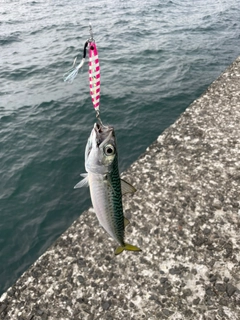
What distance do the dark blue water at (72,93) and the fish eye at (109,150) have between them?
4.13m

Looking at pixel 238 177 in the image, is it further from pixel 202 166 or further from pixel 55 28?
pixel 55 28

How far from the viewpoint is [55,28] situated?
1998cm

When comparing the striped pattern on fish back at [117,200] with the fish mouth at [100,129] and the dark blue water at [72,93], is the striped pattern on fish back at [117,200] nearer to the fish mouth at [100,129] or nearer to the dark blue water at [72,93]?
the fish mouth at [100,129]

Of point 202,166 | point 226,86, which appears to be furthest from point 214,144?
point 226,86

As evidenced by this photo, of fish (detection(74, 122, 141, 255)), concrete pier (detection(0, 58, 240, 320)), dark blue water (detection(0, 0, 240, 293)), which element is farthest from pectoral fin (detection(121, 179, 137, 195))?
dark blue water (detection(0, 0, 240, 293))

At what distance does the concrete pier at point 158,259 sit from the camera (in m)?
3.43

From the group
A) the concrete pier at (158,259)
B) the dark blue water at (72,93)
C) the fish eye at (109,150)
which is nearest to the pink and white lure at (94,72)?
the fish eye at (109,150)

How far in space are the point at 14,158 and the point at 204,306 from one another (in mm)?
6875

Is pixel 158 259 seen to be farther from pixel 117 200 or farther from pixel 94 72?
pixel 94 72

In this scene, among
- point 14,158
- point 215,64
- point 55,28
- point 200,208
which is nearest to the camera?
point 200,208

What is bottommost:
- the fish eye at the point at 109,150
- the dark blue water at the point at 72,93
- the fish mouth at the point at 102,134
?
the dark blue water at the point at 72,93

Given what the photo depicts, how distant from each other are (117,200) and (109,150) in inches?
24.1

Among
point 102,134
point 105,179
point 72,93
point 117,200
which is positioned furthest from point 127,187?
point 72,93

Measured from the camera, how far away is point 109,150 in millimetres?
2627
